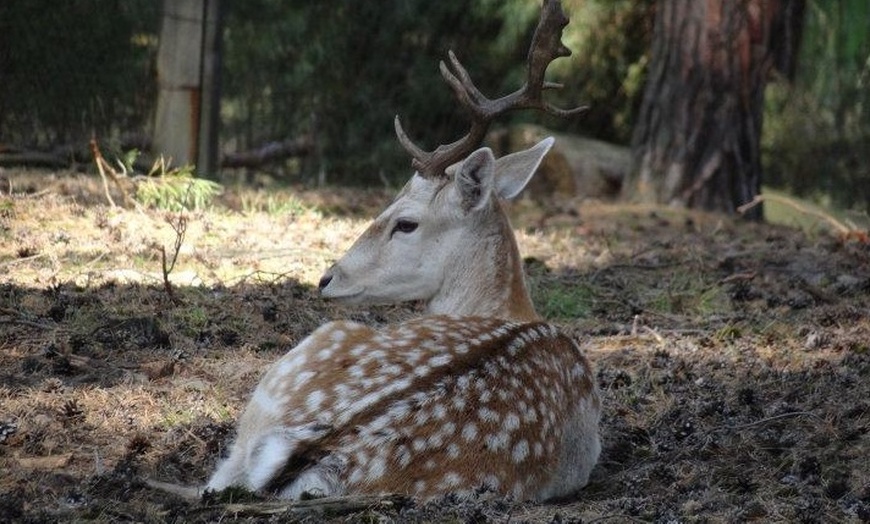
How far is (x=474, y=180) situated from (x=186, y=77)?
420 centimetres

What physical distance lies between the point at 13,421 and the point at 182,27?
512 centimetres

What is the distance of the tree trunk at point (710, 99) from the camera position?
11.6 m

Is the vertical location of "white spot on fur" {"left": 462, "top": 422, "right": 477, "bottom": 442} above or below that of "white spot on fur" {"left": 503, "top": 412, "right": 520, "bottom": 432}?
above

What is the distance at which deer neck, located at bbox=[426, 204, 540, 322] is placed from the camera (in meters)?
6.35

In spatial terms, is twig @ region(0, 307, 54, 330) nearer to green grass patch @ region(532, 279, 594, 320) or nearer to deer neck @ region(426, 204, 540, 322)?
deer neck @ region(426, 204, 540, 322)

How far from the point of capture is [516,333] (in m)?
5.20

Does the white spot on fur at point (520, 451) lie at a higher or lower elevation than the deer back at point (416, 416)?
lower

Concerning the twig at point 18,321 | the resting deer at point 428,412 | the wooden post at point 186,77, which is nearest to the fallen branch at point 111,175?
the wooden post at point 186,77

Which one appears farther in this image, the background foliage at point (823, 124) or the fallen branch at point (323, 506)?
the background foliage at point (823, 124)

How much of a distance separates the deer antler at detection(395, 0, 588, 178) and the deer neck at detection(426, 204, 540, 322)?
Result: 389 mm

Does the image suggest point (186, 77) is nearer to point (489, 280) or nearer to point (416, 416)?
point (489, 280)

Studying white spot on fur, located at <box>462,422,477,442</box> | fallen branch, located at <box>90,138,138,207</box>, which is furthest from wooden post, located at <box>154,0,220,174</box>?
white spot on fur, located at <box>462,422,477,442</box>

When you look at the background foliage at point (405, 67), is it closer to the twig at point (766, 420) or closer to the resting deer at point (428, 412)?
the twig at point (766, 420)

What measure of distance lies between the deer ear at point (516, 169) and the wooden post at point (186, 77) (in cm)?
398
